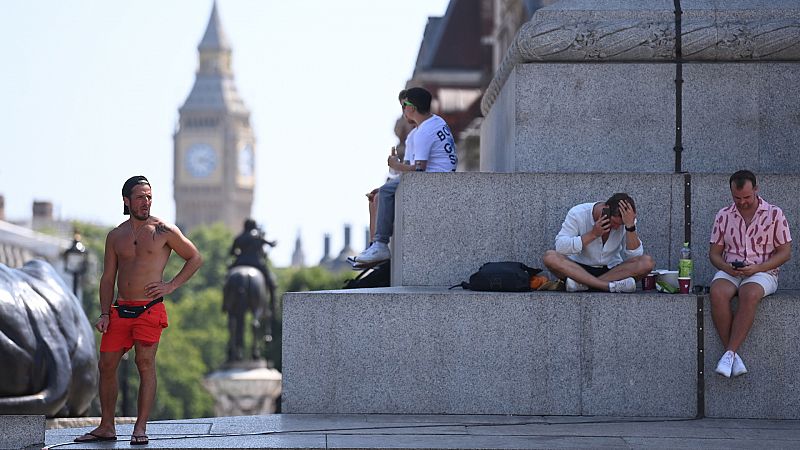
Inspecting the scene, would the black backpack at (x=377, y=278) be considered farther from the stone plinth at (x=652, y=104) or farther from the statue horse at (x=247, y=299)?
the statue horse at (x=247, y=299)

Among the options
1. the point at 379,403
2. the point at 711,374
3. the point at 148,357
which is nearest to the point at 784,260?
the point at 711,374

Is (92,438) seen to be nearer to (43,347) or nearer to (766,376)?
(766,376)

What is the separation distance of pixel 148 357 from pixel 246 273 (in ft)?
102

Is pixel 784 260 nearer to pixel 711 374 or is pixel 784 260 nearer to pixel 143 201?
pixel 711 374

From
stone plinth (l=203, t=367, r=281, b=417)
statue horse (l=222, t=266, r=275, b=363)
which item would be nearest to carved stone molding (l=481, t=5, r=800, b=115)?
statue horse (l=222, t=266, r=275, b=363)

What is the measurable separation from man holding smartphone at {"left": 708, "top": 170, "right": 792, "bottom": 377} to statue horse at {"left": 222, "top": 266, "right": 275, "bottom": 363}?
2840 centimetres

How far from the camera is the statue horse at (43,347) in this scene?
15730 mm

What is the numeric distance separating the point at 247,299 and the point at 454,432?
30822 millimetres

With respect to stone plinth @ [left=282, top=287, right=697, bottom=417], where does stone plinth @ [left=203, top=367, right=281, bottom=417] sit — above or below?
below

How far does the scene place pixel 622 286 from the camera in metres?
12.9

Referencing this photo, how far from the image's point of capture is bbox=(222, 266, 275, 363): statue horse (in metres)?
42.0

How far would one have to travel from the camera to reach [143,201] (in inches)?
446

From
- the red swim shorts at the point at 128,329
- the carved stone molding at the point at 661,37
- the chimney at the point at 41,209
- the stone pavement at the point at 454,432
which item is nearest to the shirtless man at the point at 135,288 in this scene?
the red swim shorts at the point at 128,329

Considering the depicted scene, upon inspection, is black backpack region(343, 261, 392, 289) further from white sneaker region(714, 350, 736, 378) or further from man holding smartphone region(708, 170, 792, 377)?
white sneaker region(714, 350, 736, 378)
